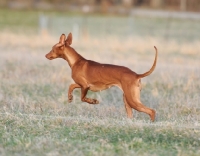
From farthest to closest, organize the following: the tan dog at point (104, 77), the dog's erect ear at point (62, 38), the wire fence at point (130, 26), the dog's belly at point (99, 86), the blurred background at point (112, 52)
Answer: the wire fence at point (130, 26) → the blurred background at point (112, 52) → the dog's erect ear at point (62, 38) → the dog's belly at point (99, 86) → the tan dog at point (104, 77)

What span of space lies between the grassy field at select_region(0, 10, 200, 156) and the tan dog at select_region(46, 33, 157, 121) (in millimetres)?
317

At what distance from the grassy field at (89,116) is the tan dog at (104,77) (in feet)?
1.04

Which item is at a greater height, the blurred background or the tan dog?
the blurred background

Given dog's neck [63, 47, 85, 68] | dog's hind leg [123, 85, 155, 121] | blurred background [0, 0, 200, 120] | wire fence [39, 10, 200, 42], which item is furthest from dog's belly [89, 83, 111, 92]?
wire fence [39, 10, 200, 42]

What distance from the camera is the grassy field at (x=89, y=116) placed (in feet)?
26.0

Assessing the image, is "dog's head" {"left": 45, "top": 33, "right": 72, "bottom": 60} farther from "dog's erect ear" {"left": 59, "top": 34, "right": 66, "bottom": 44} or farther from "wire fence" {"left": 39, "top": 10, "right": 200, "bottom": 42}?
"wire fence" {"left": 39, "top": 10, "right": 200, "bottom": 42}

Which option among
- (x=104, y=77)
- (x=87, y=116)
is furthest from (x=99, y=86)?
(x=87, y=116)

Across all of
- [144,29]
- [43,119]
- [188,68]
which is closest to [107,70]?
[43,119]

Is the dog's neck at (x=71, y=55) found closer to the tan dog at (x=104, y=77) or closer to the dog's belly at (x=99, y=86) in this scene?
the tan dog at (x=104, y=77)

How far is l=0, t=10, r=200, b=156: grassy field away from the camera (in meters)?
7.91

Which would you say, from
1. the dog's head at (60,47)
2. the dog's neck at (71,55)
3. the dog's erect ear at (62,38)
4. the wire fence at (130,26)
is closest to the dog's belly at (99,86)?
the dog's neck at (71,55)

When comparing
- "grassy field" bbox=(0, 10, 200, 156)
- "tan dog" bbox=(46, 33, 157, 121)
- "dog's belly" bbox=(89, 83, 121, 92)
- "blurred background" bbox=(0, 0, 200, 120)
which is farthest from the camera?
"blurred background" bbox=(0, 0, 200, 120)

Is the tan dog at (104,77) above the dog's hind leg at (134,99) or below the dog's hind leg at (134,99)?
above

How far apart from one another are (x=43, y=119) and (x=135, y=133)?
1.60 meters
